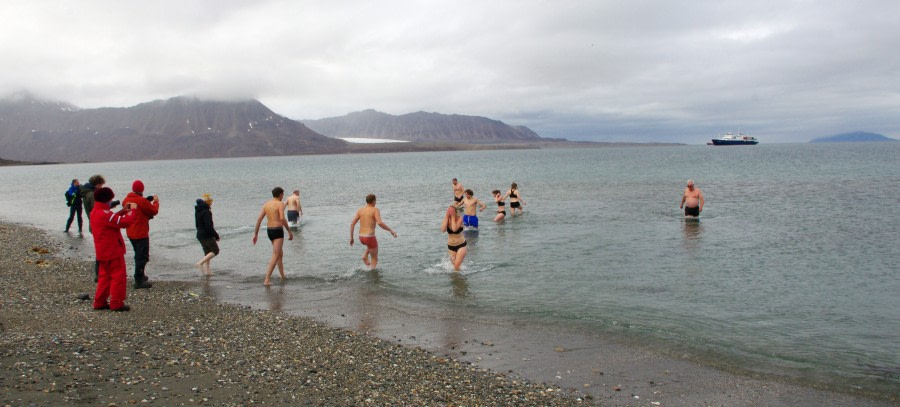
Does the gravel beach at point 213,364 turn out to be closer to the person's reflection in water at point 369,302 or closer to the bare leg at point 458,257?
the person's reflection in water at point 369,302

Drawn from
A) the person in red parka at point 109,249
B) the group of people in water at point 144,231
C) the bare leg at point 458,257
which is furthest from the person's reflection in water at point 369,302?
the person in red parka at point 109,249

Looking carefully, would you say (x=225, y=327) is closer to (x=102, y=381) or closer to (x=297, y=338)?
(x=297, y=338)

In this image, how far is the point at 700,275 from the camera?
14.2 metres

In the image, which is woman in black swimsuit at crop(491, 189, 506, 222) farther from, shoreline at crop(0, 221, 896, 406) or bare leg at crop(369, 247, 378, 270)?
shoreline at crop(0, 221, 896, 406)

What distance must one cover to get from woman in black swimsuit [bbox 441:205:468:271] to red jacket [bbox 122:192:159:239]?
5.81 m

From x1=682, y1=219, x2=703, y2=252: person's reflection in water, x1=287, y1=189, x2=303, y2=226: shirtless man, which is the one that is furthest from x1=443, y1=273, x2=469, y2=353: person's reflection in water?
x1=287, y1=189, x2=303, y2=226: shirtless man

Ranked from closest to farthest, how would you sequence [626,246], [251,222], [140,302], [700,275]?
[140,302]
[700,275]
[626,246]
[251,222]

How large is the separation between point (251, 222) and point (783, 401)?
23.7m

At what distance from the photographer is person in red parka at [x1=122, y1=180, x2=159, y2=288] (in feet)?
34.5

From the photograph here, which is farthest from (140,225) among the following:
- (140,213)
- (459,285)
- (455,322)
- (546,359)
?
(546,359)

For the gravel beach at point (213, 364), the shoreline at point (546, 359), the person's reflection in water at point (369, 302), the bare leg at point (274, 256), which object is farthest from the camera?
the bare leg at point (274, 256)

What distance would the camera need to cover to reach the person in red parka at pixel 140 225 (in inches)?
414

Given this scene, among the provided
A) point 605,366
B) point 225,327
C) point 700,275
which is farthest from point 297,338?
point 700,275

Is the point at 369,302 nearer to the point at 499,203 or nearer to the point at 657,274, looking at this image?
the point at 657,274
